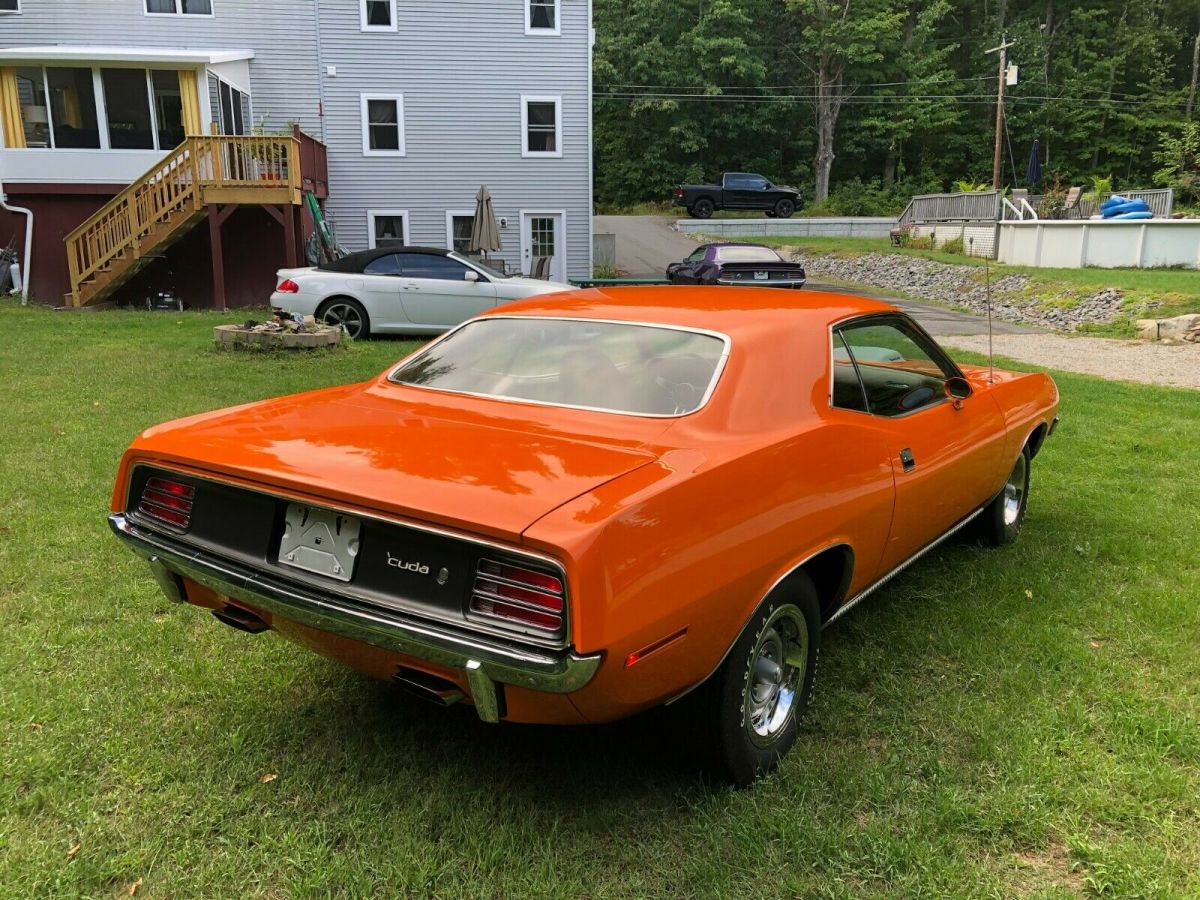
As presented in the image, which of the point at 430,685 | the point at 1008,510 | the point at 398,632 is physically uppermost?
the point at 398,632

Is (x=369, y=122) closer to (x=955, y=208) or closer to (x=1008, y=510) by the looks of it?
(x=955, y=208)

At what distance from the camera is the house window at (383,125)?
20875 mm

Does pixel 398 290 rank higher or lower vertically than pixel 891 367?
lower

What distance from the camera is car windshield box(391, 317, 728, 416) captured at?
3.04m

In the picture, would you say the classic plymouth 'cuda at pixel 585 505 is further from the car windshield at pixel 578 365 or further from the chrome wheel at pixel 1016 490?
the chrome wheel at pixel 1016 490

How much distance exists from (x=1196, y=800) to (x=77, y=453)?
653 cm

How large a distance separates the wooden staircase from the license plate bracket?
14948 mm

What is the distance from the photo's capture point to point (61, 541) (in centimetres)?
451

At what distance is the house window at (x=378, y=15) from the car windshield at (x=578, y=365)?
19.6 metres

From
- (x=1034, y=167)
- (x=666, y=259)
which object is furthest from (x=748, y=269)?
(x=1034, y=167)

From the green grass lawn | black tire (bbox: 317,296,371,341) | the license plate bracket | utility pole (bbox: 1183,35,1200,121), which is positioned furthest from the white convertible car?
utility pole (bbox: 1183,35,1200,121)

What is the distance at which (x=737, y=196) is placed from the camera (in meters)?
38.8

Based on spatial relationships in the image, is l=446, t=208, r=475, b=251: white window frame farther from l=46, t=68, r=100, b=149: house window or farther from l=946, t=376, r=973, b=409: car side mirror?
l=946, t=376, r=973, b=409: car side mirror

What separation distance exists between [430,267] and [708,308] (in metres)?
9.28
